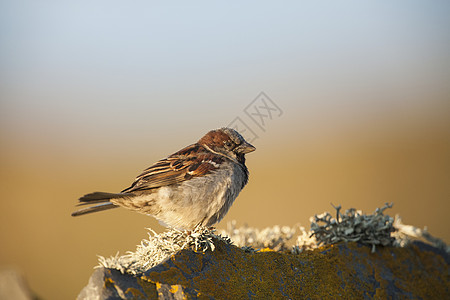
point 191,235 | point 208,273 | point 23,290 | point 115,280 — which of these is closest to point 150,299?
point 115,280

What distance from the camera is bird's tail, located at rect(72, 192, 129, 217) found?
13.6 ft

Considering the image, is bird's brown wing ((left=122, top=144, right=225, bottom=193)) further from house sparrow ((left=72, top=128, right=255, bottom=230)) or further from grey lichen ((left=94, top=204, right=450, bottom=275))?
grey lichen ((left=94, top=204, right=450, bottom=275))

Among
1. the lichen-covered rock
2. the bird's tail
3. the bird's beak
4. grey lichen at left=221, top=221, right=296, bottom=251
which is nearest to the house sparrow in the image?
the bird's tail

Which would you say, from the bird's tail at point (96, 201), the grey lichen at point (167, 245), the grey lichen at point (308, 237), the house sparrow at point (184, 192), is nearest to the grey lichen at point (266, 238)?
the grey lichen at point (308, 237)

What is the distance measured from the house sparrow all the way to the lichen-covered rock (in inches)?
37.0

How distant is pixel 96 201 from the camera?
14.4ft

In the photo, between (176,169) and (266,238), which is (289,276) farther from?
(176,169)

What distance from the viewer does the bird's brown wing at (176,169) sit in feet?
15.6

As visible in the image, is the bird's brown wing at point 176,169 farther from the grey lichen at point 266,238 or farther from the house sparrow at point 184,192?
the grey lichen at point 266,238

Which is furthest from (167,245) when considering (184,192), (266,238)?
(266,238)

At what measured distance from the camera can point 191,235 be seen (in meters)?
3.73

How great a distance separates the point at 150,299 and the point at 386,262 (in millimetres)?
2638

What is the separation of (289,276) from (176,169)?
1891 millimetres

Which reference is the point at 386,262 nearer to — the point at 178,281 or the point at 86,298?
the point at 178,281
